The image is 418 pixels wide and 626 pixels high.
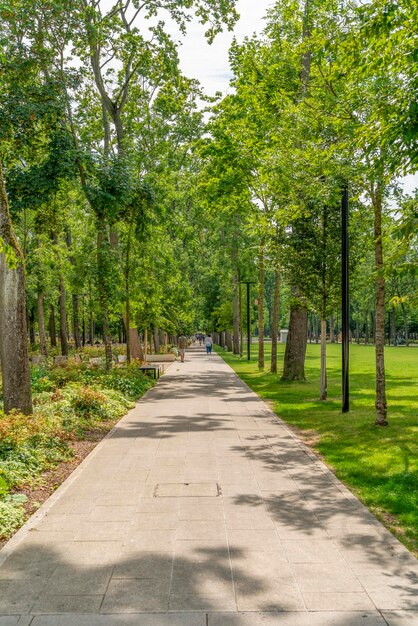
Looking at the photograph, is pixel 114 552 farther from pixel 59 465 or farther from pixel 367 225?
pixel 367 225

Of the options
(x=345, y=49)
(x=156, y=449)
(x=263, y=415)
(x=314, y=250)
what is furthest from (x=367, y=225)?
(x=156, y=449)

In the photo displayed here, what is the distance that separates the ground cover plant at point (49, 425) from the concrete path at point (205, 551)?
502 millimetres

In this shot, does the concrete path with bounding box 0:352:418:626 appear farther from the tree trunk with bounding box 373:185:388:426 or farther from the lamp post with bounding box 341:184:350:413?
the lamp post with bounding box 341:184:350:413

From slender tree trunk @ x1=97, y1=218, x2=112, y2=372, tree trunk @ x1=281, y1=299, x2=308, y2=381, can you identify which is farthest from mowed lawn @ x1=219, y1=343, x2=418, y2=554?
slender tree trunk @ x1=97, y1=218, x2=112, y2=372

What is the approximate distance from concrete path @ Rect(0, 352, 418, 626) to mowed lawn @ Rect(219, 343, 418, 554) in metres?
0.33

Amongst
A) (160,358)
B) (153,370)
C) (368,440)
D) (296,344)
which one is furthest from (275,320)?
(368,440)

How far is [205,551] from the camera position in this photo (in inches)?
211

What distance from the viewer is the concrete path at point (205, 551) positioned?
422 cm

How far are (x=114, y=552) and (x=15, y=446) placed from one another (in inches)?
151

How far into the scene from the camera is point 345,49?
8.03 m

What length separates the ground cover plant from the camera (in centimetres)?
723

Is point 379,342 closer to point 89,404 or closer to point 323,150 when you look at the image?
point 323,150

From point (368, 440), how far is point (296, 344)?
1132 cm

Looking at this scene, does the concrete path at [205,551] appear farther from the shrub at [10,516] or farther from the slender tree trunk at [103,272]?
the slender tree trunk at [103,272]
